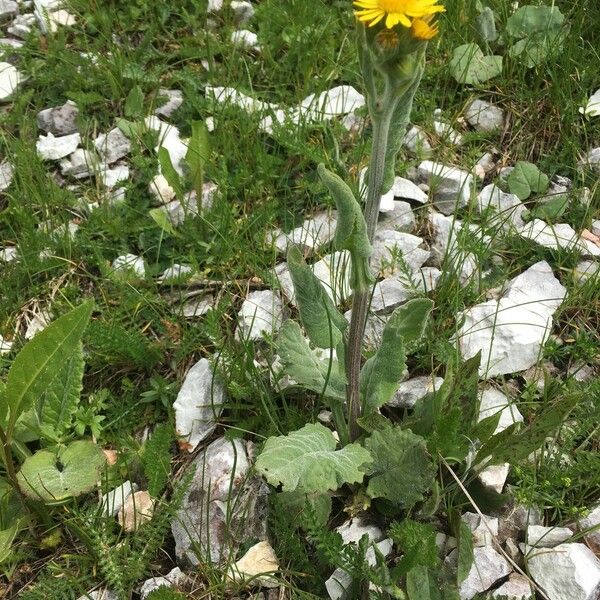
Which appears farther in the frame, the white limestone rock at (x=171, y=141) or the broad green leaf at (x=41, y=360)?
the white limestone rock at (x=171, y=141)

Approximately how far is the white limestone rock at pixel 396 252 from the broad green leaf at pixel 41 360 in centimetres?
117

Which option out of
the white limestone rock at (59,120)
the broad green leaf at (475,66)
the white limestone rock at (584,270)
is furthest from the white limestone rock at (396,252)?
the white limestone rock at (59,120)

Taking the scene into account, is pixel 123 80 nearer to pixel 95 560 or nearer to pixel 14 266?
pixel 14 266

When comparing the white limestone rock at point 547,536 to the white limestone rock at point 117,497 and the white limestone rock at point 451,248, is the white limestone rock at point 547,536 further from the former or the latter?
the white limestone rock at point 117,497

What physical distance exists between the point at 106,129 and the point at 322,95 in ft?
3.46

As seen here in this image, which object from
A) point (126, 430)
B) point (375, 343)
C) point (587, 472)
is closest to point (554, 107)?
point (375, 343)

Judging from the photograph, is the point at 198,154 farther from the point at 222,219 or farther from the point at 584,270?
the point at 584,270

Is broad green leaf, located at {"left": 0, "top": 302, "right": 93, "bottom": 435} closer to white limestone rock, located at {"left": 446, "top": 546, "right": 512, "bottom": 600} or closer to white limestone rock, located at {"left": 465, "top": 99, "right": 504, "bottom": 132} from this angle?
white limestone rock, located at {"left": 446, "top": 546, "right": 512, "bottom": 600}

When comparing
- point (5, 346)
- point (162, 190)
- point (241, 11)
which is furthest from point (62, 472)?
point (241, 11)

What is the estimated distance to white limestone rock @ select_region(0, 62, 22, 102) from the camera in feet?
11.8

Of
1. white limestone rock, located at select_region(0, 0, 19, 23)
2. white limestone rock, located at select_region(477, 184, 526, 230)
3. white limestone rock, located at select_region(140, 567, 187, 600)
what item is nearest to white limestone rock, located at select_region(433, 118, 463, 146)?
white limestone rock, located at select_region(477, 184, 526, 230)

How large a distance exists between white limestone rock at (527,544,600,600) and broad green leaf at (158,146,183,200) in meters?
1.95

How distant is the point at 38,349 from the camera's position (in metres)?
2.10

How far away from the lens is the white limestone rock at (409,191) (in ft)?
9.99
